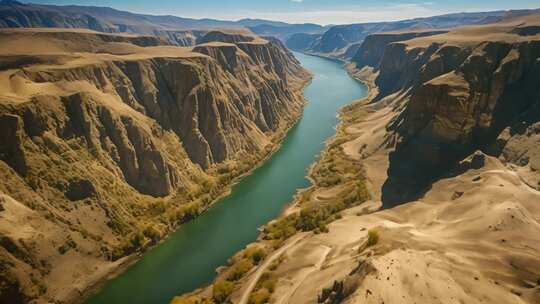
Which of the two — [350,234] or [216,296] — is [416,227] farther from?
[216,296]

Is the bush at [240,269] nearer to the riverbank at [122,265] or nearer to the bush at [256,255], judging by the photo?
the bush at [256,255]

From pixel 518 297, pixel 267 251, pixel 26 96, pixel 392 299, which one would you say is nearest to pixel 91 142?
pixel 26 96

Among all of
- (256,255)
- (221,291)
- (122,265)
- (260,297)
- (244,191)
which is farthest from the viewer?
(244,191)

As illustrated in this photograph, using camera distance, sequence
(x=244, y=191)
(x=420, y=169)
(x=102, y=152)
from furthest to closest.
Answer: (x=244, y=191) → (x=420, y=169) → (x=102, y=152)

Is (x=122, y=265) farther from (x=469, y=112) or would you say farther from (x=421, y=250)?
(x=469, y=112)

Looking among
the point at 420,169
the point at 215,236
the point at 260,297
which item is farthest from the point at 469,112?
the point at 260,297

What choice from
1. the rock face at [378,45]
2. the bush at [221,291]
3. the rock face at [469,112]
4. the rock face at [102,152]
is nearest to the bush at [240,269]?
the bush at [221,291]
